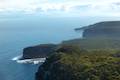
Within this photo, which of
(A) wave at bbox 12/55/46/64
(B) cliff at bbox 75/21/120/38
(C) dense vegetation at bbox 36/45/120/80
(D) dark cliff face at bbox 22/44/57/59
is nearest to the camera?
(C) dense vegetation at bbox 36/45/120/80

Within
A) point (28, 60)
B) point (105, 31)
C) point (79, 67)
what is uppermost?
point (79, 67)

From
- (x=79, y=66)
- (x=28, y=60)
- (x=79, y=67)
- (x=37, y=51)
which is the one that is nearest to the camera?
(x=79, y=67)

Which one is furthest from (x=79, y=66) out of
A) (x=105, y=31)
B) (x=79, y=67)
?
(x=105, y=31)

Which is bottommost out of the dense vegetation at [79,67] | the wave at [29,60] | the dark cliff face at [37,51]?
the wave at [29,60]

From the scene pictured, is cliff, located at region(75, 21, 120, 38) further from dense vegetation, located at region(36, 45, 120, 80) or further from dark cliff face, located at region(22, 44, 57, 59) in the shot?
dense vegetation, located at region(36, 45, 120, 80)

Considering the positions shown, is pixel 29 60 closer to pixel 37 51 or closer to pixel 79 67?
pixel 37 51

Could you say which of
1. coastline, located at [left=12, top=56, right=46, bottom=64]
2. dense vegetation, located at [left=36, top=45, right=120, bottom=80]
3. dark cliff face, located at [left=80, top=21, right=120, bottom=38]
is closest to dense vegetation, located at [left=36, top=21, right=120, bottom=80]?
dense vegetation, located at [left=36, top=45, right=120, bottom=80]

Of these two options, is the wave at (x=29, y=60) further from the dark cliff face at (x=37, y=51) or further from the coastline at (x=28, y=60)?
the dark cliff face at (x=37, y=51)


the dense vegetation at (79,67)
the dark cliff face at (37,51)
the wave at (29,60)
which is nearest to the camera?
the dense vegetation at (79,67)

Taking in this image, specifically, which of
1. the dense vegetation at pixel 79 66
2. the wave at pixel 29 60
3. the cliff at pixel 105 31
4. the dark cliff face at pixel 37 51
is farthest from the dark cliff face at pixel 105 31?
the dense vegetation at pixel 79 66
